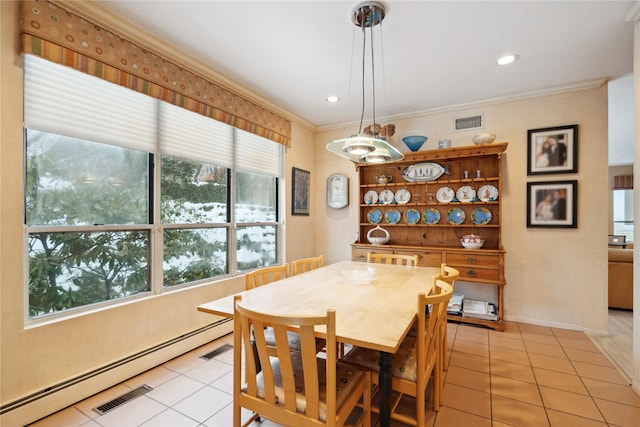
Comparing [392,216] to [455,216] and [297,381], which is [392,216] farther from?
[297,381]

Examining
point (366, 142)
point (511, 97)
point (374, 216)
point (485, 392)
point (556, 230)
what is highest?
point (511, 97)

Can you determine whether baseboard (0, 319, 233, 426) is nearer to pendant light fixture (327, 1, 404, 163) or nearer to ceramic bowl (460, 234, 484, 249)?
pendant light fixture (327, 1, 404, 163)

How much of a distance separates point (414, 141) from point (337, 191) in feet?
4.43

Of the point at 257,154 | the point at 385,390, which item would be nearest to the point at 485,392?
the point at 385,390

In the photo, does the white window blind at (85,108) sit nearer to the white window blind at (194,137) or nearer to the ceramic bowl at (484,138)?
the white window blind at (194,137)

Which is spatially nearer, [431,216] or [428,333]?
[428,333]

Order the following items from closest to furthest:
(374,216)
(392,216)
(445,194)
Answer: (445,194) → (392,216) → (374,216)

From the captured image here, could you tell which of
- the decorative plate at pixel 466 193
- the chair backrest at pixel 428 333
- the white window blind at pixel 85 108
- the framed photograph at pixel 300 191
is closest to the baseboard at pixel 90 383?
the white window blind at pixel 85 108

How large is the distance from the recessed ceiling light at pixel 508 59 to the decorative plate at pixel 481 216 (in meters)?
1.61

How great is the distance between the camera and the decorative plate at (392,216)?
4000 mm

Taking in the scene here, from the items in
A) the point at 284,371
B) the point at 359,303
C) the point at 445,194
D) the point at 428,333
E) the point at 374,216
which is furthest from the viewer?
the point at 374,216

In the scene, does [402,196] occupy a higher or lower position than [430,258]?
higher

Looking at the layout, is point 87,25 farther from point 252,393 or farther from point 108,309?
point 252,393

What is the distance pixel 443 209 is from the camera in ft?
12.3
